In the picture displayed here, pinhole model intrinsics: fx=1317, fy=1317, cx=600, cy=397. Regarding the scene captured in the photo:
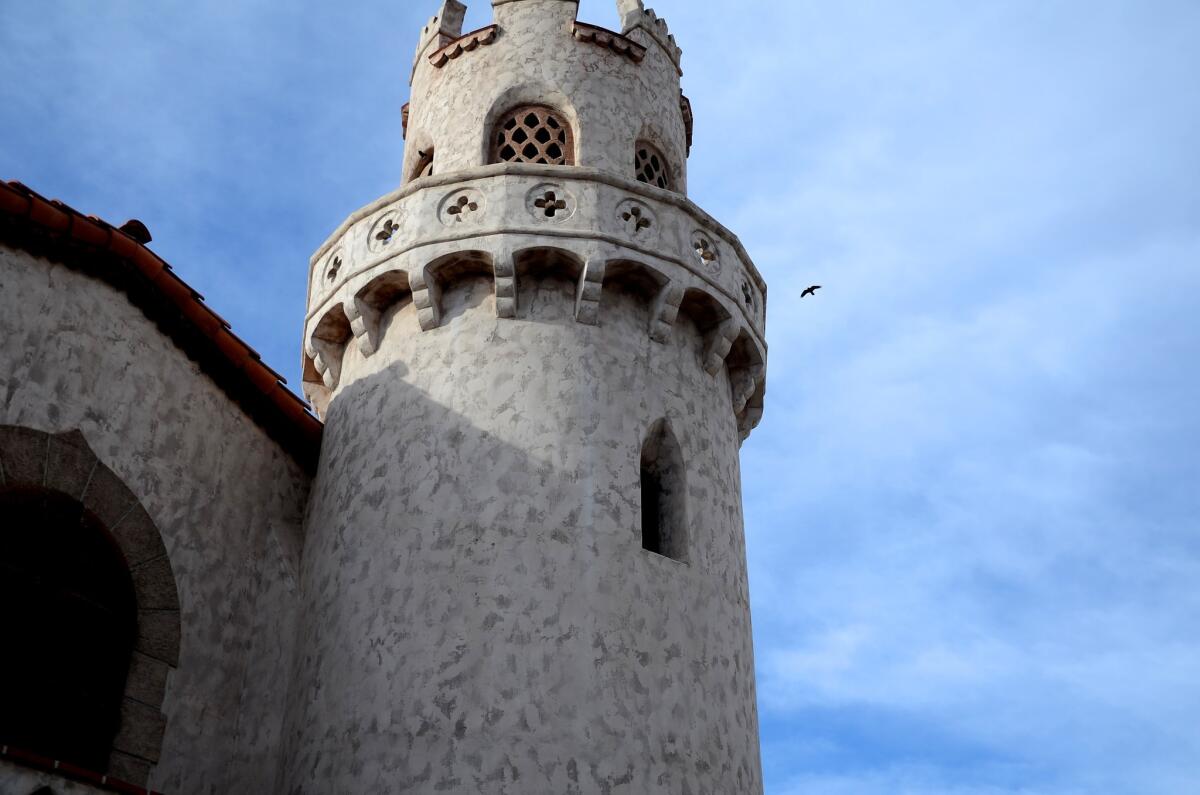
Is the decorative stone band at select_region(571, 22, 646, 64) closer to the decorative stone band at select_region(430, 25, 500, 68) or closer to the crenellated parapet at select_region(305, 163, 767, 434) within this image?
the decorative stone band at select_region(430, 25, 500, 68)

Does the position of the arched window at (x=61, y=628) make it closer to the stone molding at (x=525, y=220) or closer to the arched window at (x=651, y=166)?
the stone molding at (x=525, y=220)

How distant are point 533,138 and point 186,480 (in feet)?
16.9

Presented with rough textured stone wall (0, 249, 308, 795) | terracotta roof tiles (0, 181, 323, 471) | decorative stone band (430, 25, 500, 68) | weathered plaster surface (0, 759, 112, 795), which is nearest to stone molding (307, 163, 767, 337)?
terracotta roof tiles (0, 181, 323, 471)

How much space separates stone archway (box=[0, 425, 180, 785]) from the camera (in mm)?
8961

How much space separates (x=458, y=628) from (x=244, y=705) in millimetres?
1892

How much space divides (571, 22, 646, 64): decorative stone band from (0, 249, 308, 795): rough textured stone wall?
223 inches

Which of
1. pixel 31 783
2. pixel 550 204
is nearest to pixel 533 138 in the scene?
pixel 550 204

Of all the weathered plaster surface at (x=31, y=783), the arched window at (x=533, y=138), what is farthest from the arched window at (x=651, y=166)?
the weathered plaster surface at (x=31, y=783)

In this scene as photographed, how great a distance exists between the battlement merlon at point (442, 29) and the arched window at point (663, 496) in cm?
569

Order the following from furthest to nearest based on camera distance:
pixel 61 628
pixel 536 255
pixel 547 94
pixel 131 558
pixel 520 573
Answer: pixel 547 94 < pixel 536 255 < pixel 520 573 < pixel 131 558 < pixel 61 628

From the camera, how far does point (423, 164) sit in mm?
14148

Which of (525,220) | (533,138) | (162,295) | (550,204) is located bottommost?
(162,295)

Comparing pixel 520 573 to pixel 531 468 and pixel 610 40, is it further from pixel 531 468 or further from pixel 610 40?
pixel 610 40

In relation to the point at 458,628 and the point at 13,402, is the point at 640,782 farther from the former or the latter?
the point at 13,402
